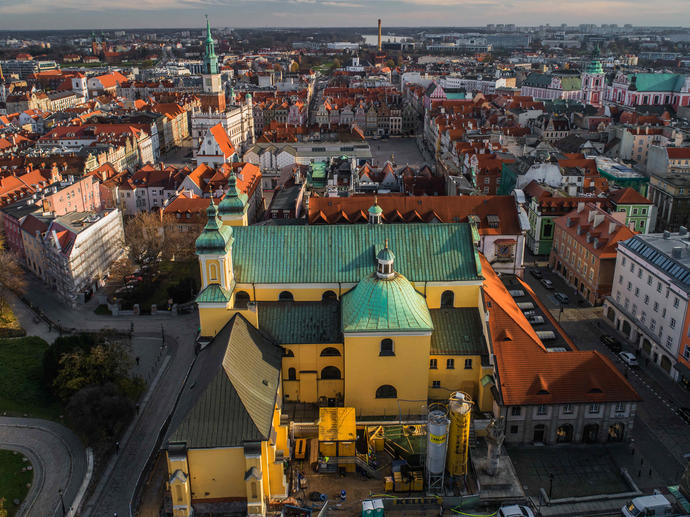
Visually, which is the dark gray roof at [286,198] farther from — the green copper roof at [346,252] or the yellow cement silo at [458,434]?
the yellow cement silo at [458,434]

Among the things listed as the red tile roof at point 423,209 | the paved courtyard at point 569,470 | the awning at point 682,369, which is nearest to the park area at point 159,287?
the red tile roof at point 423,209

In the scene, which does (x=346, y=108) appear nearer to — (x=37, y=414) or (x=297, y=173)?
(x=297, y=173)

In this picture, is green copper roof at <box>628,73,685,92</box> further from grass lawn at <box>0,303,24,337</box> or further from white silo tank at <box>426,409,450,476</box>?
grass lawn at <box>0,303,24,337</box>

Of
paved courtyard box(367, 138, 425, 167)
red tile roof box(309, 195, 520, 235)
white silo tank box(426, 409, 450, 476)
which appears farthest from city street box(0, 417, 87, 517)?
paved courtyard box(367, 138, 425, 167)

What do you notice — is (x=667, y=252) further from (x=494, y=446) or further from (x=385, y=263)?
(x=385, y=263)

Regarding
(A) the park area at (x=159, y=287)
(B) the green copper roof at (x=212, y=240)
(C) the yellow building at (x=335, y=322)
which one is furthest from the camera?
(A) the park area at (x=159, y=287)

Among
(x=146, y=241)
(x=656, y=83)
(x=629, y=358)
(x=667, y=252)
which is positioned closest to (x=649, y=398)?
(x=629, y=358)
